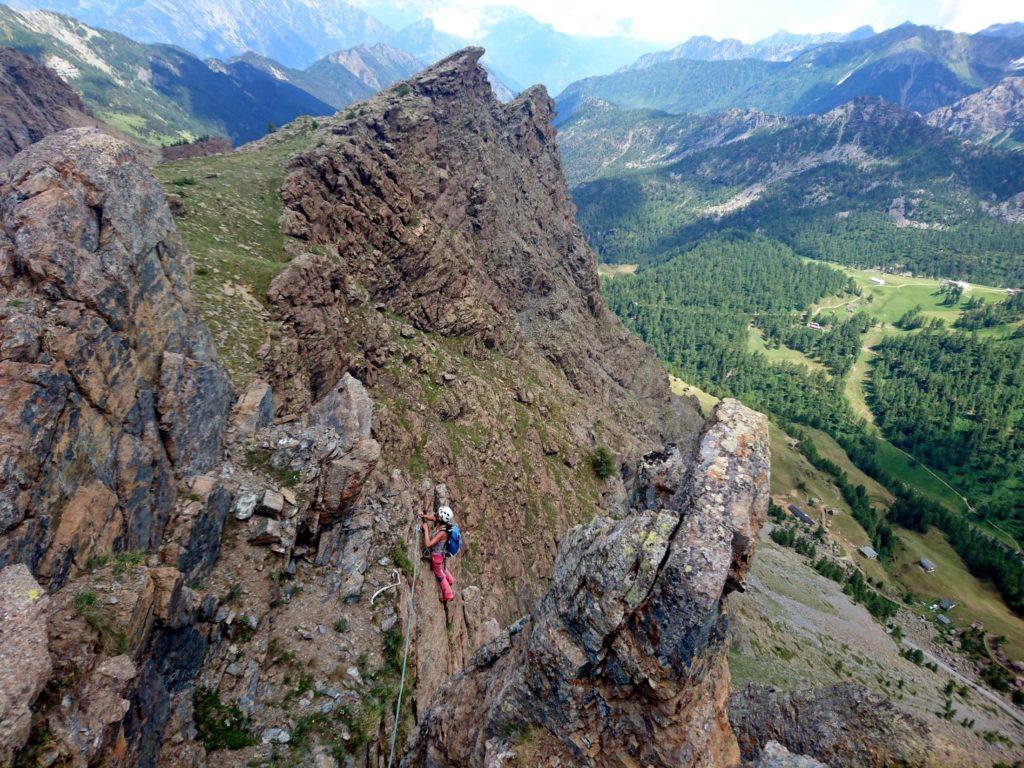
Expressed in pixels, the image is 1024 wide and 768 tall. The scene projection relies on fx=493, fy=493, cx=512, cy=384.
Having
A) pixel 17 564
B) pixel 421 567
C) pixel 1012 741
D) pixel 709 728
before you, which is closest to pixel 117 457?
pixel 17 564

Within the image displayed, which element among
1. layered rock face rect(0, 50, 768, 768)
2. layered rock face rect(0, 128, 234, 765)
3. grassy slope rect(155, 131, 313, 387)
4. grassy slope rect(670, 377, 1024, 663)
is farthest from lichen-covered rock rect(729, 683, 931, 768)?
grassy slope rect(670, 377, 1024, 663)

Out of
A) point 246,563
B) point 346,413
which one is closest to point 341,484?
point 246,563

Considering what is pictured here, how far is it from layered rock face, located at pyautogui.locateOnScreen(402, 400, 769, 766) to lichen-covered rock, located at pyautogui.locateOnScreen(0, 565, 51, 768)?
38.9 ft

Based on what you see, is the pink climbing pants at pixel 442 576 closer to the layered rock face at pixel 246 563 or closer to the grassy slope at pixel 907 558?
the layered rock face at pixel 246 563

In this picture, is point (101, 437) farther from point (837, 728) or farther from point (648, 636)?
point (837, 728)

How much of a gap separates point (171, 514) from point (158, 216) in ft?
42.7

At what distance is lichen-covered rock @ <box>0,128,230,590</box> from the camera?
14352 millimetres

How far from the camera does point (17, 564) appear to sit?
12.8 metres

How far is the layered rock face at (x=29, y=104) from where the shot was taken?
336ft

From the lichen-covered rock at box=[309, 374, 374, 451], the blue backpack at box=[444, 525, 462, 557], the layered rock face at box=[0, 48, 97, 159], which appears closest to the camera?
the blue backpack at box=[444, 525, 462, 557]

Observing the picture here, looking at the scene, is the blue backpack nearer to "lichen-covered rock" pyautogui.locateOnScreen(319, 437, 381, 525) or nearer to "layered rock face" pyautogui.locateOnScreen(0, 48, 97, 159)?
"lichen-covered rock" pyautogui.locateOnScreen(319, 437, 381, 525)

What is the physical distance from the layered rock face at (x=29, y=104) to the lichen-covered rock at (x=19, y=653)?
131098 millimetres

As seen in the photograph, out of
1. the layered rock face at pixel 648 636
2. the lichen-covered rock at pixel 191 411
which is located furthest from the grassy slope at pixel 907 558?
the lichen-covered rock at pixel 191 411

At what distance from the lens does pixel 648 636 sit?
552 inches
